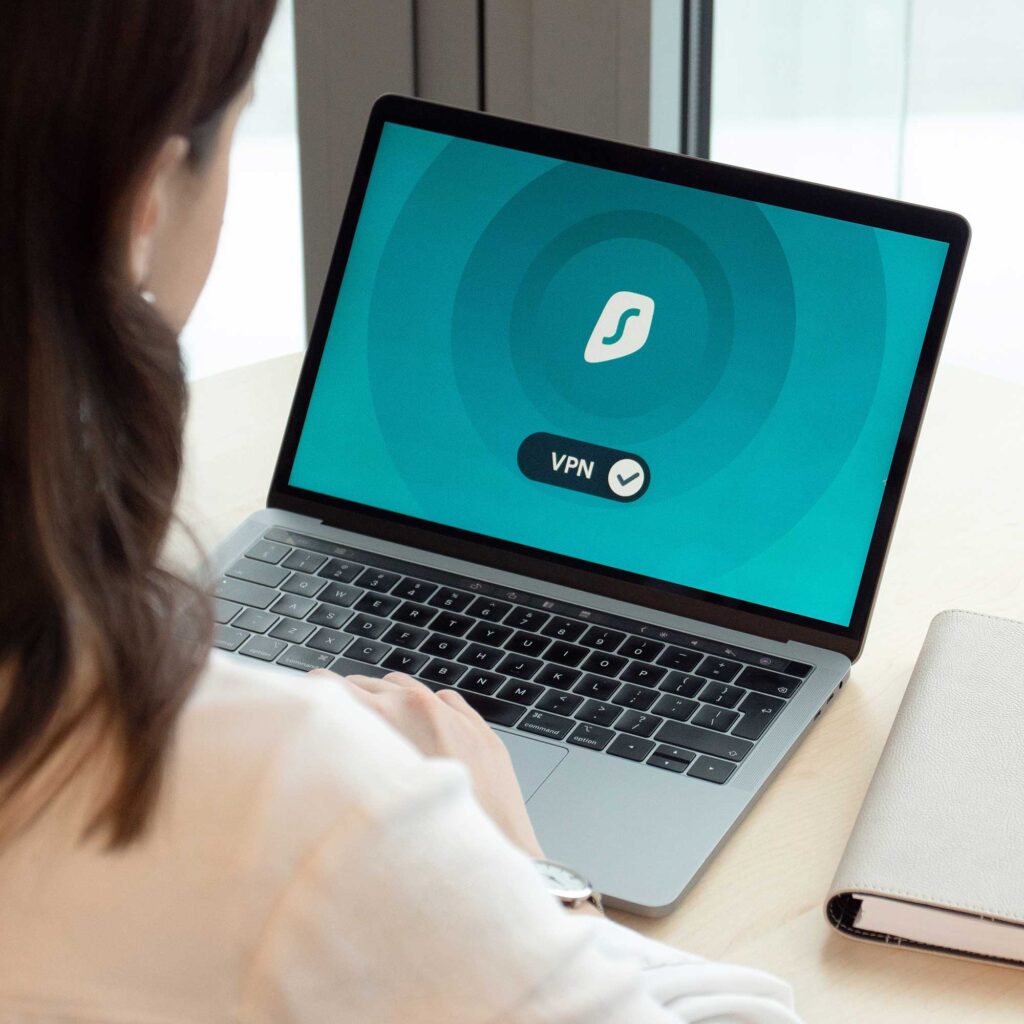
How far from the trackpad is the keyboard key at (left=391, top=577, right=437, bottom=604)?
14 centimetres

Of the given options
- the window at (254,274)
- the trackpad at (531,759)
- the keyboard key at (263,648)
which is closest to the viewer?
the trackpad at (531,759)

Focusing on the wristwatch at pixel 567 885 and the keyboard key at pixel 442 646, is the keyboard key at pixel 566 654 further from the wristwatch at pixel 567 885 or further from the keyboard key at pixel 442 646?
the wristwatch at pixel 567 885

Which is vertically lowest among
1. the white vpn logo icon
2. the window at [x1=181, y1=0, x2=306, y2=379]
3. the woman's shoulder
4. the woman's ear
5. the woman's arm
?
the window at [x1=181, y1=0, x2=306, y2=379]

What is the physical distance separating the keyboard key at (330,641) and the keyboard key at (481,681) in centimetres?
7

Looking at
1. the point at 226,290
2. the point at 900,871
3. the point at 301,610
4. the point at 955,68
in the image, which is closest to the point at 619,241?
the point at 301,610

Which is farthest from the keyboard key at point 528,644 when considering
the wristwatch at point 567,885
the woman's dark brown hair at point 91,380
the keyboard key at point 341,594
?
the woman's dark brown hair at point 91,380

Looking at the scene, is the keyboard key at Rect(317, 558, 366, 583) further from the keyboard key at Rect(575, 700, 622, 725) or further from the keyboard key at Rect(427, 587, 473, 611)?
the keyboard key at Rect(575, 700, 622, 725)

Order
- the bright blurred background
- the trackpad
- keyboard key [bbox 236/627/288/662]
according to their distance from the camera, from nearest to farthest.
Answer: the trackpad < keyboard key [bbox 236/627/288/662] < the bright blurred background

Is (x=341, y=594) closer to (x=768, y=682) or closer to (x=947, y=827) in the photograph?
(x=768, y=682)

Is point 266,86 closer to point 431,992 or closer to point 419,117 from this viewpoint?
point 419,117

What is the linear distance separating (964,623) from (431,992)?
1.56 feet

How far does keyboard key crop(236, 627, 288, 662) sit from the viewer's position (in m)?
0.80

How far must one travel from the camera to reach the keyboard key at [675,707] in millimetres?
753

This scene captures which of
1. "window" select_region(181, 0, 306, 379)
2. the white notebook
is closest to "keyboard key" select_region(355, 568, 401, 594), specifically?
the white notebook
